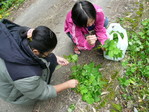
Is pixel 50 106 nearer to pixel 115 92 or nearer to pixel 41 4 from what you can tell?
pixel 115 92

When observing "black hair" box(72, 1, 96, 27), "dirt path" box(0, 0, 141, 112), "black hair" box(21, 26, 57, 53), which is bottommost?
"dirt path" box(0, 0, 141, 112)

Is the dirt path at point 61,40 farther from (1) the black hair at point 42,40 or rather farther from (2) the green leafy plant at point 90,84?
(1) the black hair at point 42,40

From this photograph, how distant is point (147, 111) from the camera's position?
6.53ft

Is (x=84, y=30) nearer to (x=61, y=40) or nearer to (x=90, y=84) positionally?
(x=61, y=40)

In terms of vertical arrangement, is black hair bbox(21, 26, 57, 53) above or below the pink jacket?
above

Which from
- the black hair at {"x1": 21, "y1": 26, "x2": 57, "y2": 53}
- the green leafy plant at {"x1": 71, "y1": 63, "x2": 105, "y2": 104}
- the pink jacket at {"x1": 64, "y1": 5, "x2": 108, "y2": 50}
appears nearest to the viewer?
the black hair at {"x1": 21, "y1": 26, "x2": 57, "y2": 53}

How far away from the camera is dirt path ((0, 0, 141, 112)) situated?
2115mm

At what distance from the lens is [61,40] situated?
9.80 feet

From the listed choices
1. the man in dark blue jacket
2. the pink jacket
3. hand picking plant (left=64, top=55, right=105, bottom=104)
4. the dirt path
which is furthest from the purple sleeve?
the man in dark blue jacket

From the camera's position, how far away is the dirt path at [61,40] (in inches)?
83.3

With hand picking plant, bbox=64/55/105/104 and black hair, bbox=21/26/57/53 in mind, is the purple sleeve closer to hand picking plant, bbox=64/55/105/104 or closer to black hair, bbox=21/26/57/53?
hand picking plant, bbox=64/55/105/104

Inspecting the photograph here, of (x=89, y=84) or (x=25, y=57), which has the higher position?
(x=25, y=57)

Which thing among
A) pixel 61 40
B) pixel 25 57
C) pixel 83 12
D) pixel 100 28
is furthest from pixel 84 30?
pixel 25 57

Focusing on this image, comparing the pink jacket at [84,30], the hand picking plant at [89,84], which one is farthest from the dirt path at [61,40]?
the pink jacket at [84,30]
